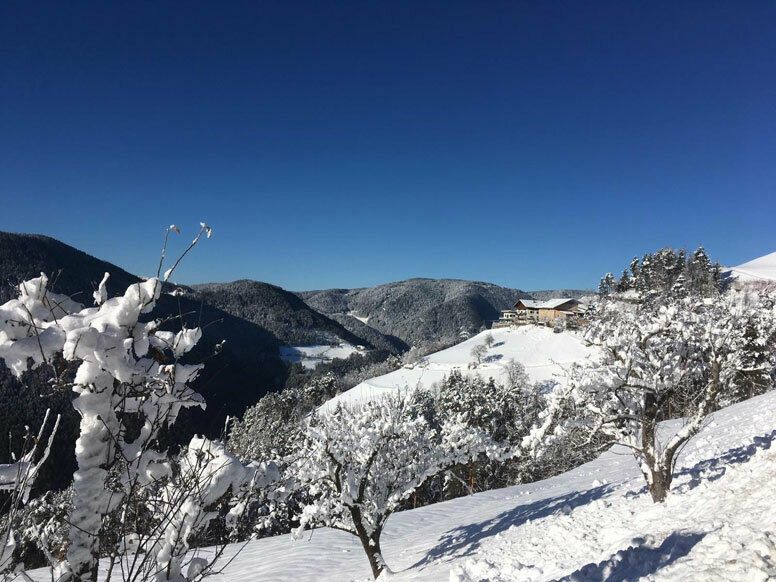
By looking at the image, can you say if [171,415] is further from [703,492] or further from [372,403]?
[372,403]

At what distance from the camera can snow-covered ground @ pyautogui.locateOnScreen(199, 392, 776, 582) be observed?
5684 millimetres

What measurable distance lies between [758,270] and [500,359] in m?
79.9

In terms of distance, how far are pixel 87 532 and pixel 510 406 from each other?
43719 millimetres

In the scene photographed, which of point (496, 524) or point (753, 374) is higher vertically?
point (753, 374)

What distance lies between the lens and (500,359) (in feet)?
238

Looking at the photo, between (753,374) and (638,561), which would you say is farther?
(753,374)

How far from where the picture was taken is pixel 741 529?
5.65m

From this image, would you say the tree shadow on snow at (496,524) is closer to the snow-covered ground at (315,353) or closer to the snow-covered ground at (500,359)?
the snow-covered ground at (500,359)

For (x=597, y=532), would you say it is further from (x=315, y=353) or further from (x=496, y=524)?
(x=315, y=353)

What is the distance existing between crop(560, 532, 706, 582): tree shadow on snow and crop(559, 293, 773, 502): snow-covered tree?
399 centimetres

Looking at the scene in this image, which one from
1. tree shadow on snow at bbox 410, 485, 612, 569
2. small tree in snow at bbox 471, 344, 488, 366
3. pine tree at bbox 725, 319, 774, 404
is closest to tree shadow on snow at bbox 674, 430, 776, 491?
tree shadow on snow at bbox 410, 485, 612, 569

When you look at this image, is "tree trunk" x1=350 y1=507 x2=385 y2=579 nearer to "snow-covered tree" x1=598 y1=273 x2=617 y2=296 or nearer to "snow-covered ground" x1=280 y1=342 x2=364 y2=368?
"snow-covered tree" x1=598 y1=273 x2=617 y2=296

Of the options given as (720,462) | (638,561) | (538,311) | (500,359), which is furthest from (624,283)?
(638,561)

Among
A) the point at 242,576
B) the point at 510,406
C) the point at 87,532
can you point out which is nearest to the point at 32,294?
the point at 87,532
